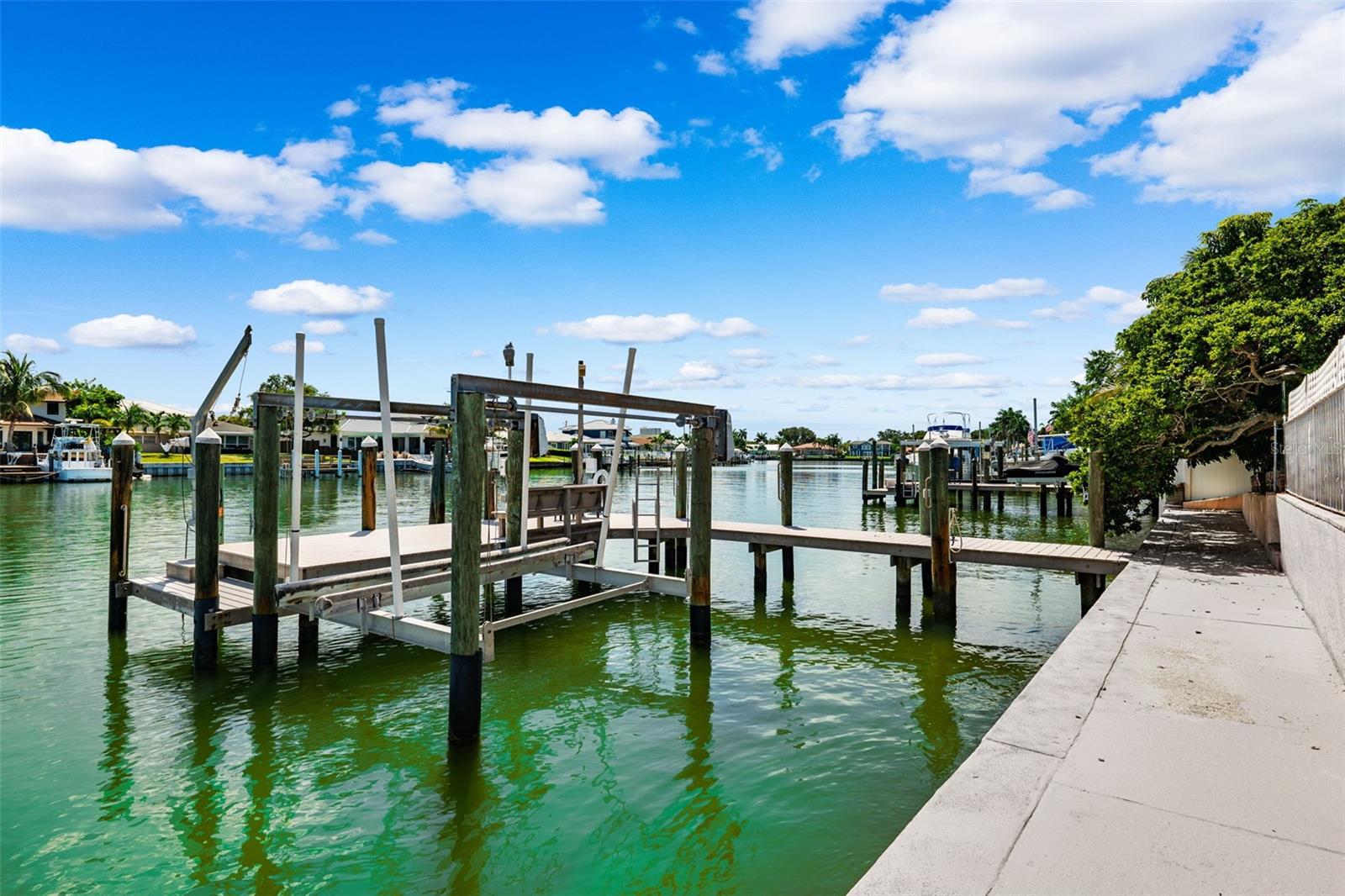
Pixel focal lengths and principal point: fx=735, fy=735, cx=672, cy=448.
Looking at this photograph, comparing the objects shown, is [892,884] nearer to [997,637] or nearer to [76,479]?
[997,637]

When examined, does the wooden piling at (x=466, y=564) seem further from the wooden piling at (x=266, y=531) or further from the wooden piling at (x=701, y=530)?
the wooden piling at (x=701, y=530)

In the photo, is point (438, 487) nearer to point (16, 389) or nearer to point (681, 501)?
point (681, 501)

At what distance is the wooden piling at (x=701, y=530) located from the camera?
11047 millimetres

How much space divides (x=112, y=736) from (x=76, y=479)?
198ft

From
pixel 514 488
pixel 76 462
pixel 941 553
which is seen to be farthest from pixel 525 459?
pixel 76 462

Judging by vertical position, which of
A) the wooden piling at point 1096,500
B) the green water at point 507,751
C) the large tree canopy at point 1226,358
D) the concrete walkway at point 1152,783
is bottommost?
the green water at point 507,751

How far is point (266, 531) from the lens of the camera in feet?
31.4

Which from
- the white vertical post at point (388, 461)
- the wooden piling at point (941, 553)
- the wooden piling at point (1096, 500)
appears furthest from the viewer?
the wooden piling at point (1096, 500)

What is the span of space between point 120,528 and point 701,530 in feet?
30.3

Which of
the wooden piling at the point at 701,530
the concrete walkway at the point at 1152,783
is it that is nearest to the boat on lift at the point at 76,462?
the wooden piling at the point at 701,530

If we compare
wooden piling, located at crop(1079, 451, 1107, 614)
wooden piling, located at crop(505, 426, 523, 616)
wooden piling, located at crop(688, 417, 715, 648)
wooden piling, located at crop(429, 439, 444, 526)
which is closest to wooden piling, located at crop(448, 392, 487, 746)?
wooden piling, located at crop(688, 417, 715, 648)

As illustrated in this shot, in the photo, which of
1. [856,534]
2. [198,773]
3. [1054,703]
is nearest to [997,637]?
[856,534]

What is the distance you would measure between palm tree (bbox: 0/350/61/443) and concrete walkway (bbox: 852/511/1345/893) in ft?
282

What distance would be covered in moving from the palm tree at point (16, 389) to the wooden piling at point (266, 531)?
76917 mm
